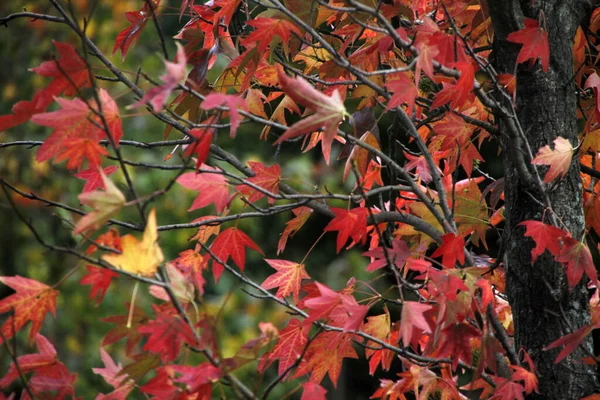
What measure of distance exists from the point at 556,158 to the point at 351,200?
369 millimetres

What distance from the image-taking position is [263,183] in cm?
114

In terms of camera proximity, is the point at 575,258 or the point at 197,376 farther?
the point at 575,258

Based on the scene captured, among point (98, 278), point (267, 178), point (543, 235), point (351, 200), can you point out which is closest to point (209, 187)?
point (267, 178)

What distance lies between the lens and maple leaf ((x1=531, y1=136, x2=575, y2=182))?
117cm

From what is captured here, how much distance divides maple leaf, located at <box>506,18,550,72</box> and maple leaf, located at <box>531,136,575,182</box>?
15 centimetres

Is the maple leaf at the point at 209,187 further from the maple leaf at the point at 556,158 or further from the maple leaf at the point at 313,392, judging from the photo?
the maple leaf at the point at 556,158

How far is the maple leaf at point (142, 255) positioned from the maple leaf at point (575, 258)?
690 millimetres

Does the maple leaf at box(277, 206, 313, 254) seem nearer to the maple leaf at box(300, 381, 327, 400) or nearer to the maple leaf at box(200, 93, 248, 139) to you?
the maple leaf at box(300, 381, 327, 400)

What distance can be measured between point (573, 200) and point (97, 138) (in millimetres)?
896

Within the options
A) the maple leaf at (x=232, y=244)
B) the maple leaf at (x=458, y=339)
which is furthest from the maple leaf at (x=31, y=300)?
the maple leaf at (x=458, y=339)

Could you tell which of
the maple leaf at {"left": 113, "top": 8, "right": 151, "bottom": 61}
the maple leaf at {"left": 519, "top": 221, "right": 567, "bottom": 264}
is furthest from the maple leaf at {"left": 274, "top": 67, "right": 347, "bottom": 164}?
the maple leaf at {"left": 113, "top": 8, "right": 151, "bottom": 61}

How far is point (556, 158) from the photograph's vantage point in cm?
119

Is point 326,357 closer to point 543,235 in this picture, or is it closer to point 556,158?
point 543,235

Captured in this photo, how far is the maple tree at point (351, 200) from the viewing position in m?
0.84
